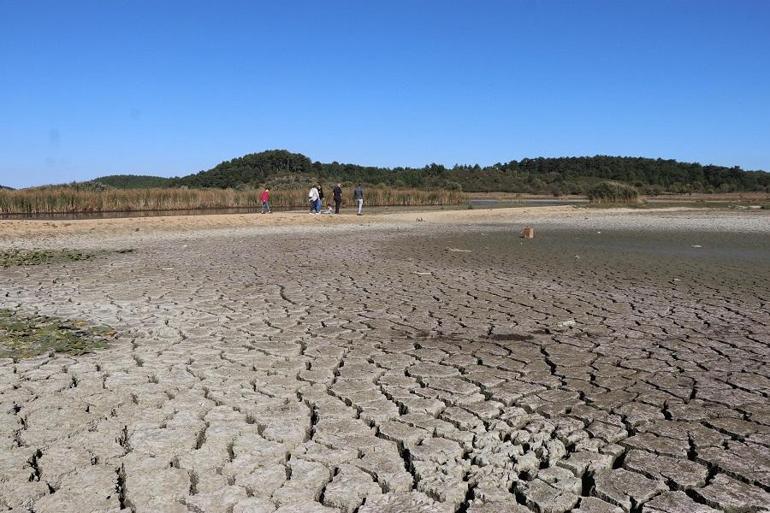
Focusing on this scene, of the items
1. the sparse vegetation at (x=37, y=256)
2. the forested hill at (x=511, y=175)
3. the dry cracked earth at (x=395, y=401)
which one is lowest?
the dry cracked earth at (x=395, y=401)

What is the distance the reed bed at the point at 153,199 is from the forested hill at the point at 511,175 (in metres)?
42.0

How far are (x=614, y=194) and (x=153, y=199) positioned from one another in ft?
102

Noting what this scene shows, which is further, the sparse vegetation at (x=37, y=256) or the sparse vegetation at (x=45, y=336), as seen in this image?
the sparse vegetation at (x=37, y=256)

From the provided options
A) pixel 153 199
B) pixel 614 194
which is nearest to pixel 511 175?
pixel 614 194

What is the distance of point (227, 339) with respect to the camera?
5.62 m

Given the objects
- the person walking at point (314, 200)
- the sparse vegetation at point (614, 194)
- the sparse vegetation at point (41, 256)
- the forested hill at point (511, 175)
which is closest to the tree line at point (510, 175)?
the forested hill at point (511, 175)

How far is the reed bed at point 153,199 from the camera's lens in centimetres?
3195

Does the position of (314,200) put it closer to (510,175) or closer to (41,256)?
(41,256)

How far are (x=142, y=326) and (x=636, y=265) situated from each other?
8.48m

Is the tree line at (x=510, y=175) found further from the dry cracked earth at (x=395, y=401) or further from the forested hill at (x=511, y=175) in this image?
the dry cracked earth at (x=395, y=401)

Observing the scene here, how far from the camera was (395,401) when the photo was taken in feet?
13.2

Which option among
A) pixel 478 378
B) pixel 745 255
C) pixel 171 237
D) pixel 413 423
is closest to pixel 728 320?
pixel 478 378

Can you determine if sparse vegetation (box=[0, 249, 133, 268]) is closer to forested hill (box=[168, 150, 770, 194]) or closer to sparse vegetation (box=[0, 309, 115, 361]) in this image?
sparse vegetation (box=[0, 309, 115, 361])

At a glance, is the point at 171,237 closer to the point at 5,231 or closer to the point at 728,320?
the point at 5,231
